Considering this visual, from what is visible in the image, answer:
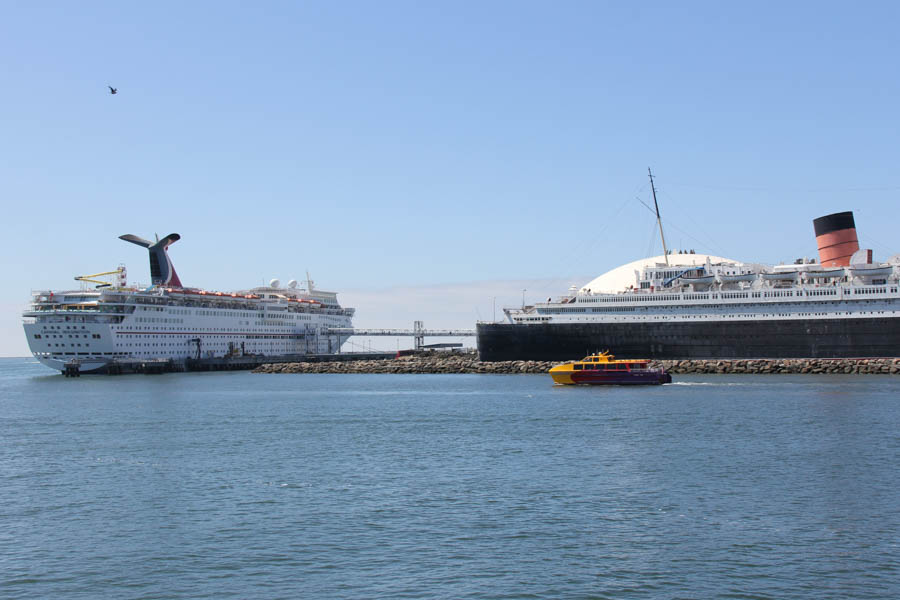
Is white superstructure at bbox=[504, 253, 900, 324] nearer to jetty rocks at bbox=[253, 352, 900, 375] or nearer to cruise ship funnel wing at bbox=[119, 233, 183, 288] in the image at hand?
jetty rocks at bbox=[253, 352, 900, 375]

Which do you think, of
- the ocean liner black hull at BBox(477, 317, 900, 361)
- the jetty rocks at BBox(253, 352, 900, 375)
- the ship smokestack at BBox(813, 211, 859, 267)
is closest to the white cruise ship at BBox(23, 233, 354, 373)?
the jetty rocks at BBox(253, 352, 900, 375)

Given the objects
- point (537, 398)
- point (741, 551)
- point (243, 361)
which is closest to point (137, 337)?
point (243, 361)

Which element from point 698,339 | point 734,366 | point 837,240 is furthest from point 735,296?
point 837,240

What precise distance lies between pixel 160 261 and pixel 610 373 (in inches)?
2204

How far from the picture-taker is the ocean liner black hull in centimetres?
5831

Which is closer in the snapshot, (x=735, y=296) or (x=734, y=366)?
(x=734, y=366)

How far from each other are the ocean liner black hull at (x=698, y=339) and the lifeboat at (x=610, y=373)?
14.5 meters

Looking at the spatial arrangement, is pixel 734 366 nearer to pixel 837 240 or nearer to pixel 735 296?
pixel 735 296

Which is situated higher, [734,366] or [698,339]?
[698,339]

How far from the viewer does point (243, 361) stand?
8544cm

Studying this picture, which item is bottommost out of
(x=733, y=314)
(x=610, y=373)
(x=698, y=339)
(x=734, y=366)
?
(x=734, y=366)

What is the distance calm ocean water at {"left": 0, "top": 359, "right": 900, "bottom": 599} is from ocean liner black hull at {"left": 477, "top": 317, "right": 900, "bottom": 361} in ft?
86.5

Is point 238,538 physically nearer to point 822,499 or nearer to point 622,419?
point 822,499

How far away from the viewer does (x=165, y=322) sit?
263 feet
